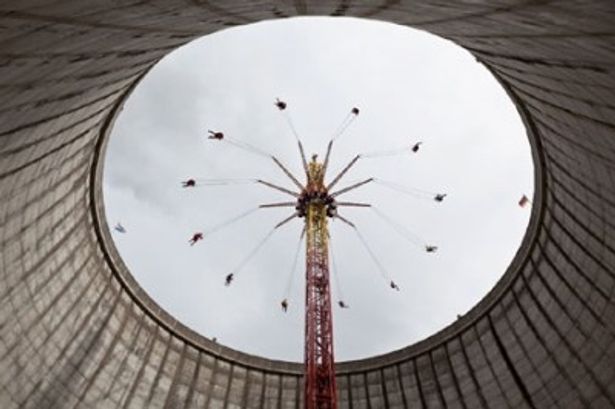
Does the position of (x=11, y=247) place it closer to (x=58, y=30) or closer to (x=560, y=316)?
(x=58, y=30)

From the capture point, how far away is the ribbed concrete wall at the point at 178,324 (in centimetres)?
1505

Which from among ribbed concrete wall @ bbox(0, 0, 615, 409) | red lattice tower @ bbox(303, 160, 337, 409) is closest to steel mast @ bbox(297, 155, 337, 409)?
red lattice tower @ bbox(303, 160, 337, 409)

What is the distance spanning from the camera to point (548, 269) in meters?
27.3

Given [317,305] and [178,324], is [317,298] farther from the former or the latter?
[178,324]

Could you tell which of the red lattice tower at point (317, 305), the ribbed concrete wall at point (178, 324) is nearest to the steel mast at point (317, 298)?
the red lattice tower at point (317, 305)

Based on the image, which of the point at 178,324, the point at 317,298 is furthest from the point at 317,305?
the point at 178,324

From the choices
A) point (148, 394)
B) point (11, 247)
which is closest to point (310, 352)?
point (148, 394)

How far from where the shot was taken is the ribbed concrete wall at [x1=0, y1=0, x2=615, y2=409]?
15055 millimetres

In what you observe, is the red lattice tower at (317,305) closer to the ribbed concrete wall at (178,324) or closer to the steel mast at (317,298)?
the steel mast at (317,298)

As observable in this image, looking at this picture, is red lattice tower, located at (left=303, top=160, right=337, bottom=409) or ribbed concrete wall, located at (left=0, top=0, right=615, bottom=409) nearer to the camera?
ribbed concrete wall, located at (left=0, top=0, right=615, bottom=409)

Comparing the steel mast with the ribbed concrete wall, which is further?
the steel mast

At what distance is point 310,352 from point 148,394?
26.4 feet

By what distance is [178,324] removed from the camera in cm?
3225

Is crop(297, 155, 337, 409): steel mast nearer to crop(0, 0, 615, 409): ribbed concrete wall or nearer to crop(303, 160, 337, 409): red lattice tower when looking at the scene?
crop(303, 160, 337, 409): red lattice tower
